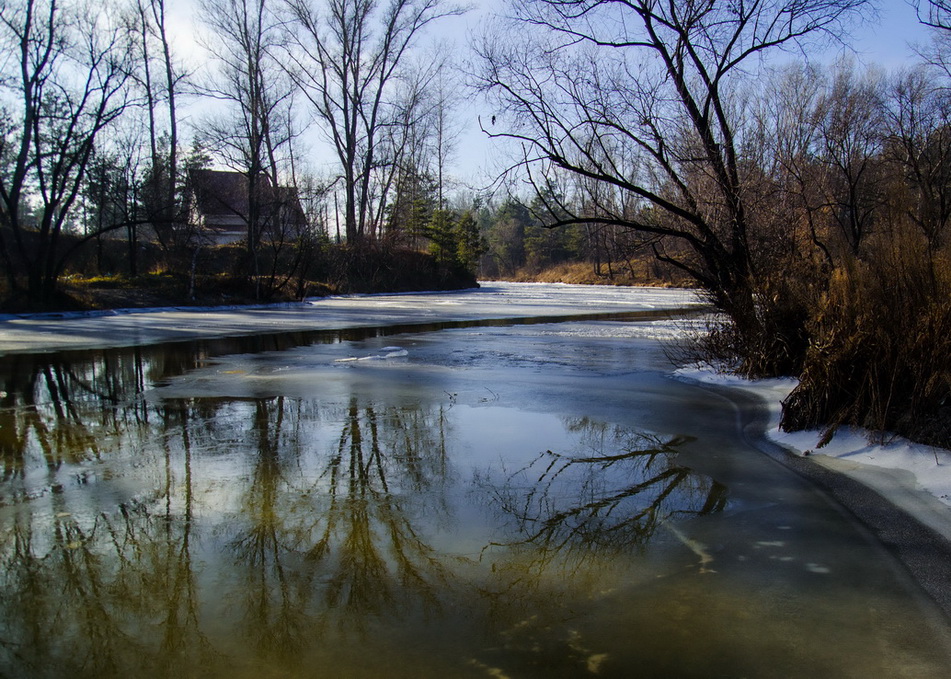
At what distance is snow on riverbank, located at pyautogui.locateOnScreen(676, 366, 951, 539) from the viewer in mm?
4883

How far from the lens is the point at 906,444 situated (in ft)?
19.3

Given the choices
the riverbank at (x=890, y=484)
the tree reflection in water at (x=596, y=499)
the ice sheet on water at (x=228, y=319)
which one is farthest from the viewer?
the ice sheet on water at (x=228, y=319)

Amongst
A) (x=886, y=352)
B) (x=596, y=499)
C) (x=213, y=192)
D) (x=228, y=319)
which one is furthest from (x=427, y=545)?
(x=213, y=192)

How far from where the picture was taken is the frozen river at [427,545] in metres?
3.11

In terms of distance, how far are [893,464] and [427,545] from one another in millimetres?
4007

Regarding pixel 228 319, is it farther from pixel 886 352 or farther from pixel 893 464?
pixel 893 464

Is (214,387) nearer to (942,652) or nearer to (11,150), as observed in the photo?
(942,652)

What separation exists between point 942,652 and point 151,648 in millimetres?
3521

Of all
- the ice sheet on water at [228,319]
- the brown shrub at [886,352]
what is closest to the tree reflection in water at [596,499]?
the brown shrub at [886,352]

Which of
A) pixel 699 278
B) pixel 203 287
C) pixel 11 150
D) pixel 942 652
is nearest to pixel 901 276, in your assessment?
pixel 942 652

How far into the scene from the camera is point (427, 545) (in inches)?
167

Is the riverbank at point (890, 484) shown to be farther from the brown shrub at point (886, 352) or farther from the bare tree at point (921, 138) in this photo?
the bare tree at point (921, 138)

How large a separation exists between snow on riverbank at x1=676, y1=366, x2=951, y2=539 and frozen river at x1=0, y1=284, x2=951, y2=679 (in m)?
0.50

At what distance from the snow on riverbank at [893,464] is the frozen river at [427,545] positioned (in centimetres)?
50
